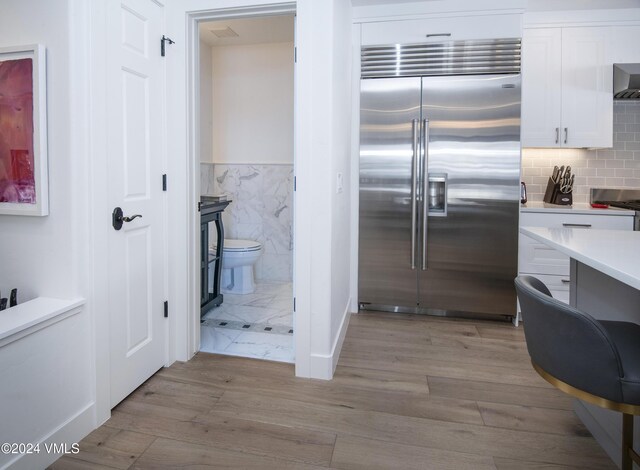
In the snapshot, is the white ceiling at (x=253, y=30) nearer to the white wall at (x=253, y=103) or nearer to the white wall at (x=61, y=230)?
the white wall at (x=253, y=103)

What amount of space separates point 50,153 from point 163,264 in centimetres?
88

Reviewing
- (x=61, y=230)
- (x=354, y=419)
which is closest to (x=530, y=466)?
(x=354, y=419)

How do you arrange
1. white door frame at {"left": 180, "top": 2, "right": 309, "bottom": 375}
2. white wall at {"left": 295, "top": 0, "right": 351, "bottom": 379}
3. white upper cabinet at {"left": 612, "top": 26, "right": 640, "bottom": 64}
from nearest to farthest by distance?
white wall at {"left": 295, "top": 0, "right": 351, "bottom": 379} < white door frame at {"left": 180, "top": 2, "right": 309, "bottom": 375} < white upper cabinet at {"left": 612, "top": 26, "right": 640, "bottom": 64}

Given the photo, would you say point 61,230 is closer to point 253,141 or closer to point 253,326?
point 253,326

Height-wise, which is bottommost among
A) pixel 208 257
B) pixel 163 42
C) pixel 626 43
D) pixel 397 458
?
pixel 397 458

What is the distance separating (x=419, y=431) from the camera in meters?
1.91

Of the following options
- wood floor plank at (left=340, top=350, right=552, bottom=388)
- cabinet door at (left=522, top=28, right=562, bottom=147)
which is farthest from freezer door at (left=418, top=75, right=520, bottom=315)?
wood floor plank at (left=340, top=350, right=552, bottom=388)

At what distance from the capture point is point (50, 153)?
180cm

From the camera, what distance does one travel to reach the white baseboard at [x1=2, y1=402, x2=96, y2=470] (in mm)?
1536

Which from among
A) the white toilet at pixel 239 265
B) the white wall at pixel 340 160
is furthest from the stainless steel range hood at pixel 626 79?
the white toilet at pixel 239 265

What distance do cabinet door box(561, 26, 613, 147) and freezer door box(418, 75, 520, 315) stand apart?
1.84 feet

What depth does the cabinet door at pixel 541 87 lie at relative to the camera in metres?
3.44

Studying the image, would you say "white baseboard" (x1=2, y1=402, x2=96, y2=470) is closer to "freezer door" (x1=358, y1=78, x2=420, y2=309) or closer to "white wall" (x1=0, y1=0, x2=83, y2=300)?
"white wall" (x1=0, y1=0, x2=83, y2=300)

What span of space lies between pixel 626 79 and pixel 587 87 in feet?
0.85
